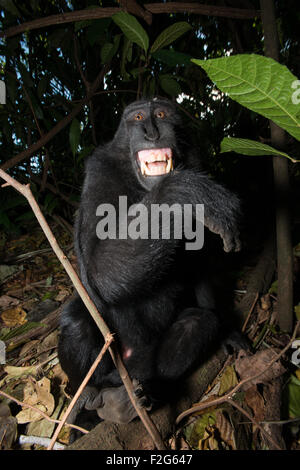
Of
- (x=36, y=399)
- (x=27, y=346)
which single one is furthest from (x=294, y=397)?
(x=27, y=346)

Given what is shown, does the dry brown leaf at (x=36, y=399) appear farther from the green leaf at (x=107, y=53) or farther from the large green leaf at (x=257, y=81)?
the green leaf at (x=107, y=53)

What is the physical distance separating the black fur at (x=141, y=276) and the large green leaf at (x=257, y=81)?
0.99 metres

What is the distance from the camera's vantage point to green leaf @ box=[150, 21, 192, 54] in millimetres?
2773

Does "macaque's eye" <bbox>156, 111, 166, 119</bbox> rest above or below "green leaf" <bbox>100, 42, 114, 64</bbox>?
below

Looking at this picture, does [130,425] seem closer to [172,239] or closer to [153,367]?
[153,367]

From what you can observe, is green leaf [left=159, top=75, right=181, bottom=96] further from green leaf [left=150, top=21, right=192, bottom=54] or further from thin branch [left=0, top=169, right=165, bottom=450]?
thin branch [left=0, top=169, right=165, bottom=450]

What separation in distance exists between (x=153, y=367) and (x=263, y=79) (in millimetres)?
1893

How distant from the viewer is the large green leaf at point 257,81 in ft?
2.00

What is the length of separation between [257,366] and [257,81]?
1968mm

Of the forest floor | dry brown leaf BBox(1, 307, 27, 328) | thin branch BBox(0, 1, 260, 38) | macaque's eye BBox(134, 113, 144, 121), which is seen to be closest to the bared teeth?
macaque's eye BBox(134, 113, 144, 121)

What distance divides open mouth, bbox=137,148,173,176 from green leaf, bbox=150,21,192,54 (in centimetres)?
134

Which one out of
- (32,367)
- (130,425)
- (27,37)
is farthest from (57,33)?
(130,425)

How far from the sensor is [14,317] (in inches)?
138

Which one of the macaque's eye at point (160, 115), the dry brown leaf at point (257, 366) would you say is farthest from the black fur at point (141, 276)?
the dry brown leaf at point (257, 366)
